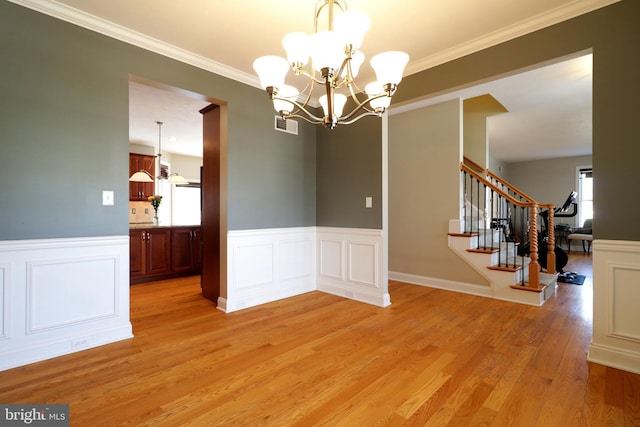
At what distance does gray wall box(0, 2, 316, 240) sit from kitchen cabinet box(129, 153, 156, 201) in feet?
14.8

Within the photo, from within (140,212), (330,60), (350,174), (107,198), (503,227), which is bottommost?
(503,227)

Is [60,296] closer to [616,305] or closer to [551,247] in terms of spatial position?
[616,305]

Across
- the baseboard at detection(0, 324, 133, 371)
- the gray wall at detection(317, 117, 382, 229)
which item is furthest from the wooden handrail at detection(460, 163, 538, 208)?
the baseboard at detection(0, 324, 133, 371)

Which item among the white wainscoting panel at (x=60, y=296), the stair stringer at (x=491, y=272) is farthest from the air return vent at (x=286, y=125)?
the stair stringer at (x=491, y=272)

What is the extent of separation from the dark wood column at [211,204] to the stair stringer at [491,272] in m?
3.13

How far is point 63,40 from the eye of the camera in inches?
→ 95.3

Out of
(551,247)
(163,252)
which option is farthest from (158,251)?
(551,247)

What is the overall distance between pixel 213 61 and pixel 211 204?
1.57 metres

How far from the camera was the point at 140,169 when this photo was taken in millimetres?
6816

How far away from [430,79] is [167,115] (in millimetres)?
3972

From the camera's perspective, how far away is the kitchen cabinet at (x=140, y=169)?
265 inches

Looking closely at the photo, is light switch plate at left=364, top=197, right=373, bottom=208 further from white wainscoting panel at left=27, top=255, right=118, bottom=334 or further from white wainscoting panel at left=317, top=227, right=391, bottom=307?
white wainscoting panel at left=27, top=255, right=118, bottom=334

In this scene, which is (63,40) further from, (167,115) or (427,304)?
(427,304)

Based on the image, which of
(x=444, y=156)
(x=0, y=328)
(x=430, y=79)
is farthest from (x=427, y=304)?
(x=0, y=328)
